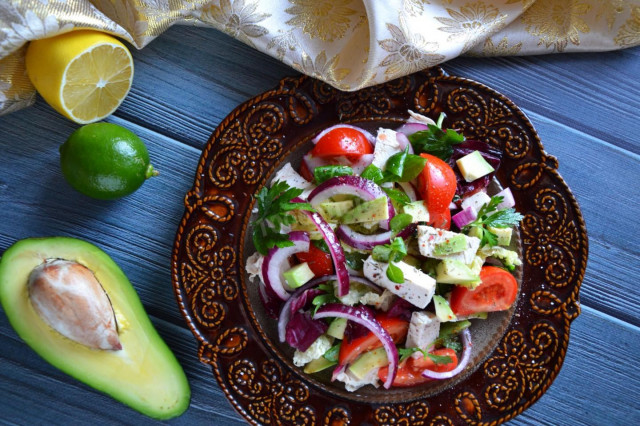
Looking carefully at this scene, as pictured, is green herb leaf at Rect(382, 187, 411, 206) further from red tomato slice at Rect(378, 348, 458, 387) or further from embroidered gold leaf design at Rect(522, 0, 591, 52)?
embroidered gold leaf design at Rect(522, 0, 591, 52)

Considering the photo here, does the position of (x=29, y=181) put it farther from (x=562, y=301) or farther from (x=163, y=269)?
(x=562, y=301)

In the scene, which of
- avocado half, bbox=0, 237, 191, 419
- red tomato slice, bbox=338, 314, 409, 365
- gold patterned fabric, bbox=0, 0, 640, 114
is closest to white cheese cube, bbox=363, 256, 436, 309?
red tomato slice, bbox=338, 314, 409, 365

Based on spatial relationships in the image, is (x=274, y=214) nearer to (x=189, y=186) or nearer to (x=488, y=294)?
(x=189, y=186)

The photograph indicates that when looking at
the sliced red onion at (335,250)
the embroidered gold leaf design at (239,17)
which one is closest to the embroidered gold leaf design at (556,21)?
the embroidered gold leaf design at (239,17)

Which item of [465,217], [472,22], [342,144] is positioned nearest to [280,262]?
[342,144]

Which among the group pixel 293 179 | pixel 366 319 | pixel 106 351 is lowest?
pixel 106 351

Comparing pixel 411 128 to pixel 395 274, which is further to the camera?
pixel 411 128
